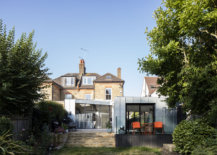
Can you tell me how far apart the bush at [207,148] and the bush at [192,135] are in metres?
0.30

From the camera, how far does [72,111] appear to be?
76.1 ft

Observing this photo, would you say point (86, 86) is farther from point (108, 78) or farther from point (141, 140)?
point (141, 140)

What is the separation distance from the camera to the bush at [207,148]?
25.7ft

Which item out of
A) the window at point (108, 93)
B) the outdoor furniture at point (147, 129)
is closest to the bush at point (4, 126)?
the outdoor furniture at point (147, 129)

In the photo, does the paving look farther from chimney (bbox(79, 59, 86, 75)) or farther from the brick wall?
chimney (bbox(79, 59, 86, 75))

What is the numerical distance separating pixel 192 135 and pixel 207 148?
1.20 m

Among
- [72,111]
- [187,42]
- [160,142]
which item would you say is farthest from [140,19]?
[72,111]

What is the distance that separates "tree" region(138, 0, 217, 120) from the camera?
400 inches

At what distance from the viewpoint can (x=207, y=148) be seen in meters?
8.20

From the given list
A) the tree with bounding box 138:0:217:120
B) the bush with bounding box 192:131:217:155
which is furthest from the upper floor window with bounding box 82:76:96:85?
the bush with bounding box 192:131:217:155

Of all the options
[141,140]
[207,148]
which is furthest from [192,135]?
[141,140]

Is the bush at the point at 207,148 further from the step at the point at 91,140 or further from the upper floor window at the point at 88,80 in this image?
the upper floor window at the point at 88,80

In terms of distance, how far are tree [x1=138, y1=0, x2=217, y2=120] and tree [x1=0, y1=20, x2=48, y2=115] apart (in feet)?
17.7

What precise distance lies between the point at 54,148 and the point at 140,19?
28.1 ft
